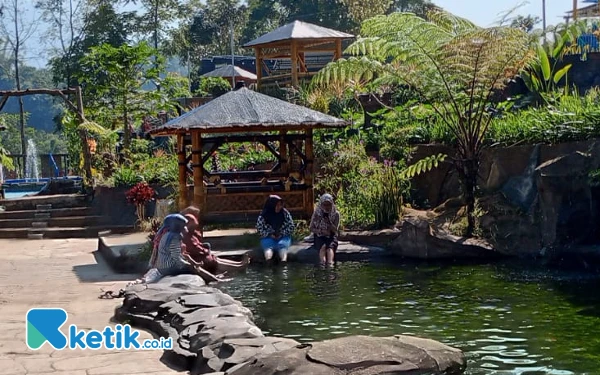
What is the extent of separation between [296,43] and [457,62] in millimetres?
13680

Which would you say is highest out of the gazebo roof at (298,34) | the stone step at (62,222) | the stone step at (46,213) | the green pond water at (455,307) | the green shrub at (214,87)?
the gazebo roof at (298,34)

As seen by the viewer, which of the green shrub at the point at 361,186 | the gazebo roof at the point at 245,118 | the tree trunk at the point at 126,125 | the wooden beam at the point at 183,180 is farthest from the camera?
the tree trunk at the point at 126,125

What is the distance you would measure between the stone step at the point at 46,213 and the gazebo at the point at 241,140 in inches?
228

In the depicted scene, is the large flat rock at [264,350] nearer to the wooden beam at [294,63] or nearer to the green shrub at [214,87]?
the wooden beam at [294,63]

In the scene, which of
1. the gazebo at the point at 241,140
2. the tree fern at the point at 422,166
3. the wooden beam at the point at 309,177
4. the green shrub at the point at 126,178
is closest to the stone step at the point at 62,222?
the green shrub at the point at 126,178

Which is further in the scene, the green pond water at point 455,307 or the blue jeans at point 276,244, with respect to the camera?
the blue jeans at point 276,244

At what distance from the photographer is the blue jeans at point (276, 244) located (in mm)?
11227

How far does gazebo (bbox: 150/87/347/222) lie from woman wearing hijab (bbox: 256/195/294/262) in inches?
54.3

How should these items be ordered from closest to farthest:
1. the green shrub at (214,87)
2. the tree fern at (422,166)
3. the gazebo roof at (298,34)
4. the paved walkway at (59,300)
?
1. the paved walkway at (59,300)
2. the tree fern at (422,166)
3. the gazebo roof at (298,34)
4. the green shrub at (214,87)

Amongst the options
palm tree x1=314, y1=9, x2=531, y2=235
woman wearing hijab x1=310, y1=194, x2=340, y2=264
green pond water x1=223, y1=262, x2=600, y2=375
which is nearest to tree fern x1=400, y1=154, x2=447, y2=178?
palm tree x1=314, y1=9, x2=531, y2=235

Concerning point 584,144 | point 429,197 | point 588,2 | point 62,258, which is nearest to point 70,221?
point 62,258

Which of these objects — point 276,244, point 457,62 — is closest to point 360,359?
point 276,244

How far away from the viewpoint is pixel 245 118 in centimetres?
1257

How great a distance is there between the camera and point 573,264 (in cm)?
1037
